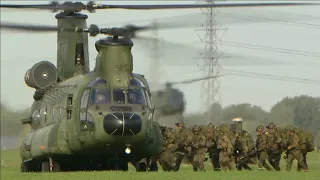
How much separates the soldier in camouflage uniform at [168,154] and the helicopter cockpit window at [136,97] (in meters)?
9.48

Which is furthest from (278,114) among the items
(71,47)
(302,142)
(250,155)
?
(71,47)

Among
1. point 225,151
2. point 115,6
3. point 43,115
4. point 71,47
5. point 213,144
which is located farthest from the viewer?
point 213,144

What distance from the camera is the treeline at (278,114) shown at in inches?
1726

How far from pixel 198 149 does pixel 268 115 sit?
1678cm

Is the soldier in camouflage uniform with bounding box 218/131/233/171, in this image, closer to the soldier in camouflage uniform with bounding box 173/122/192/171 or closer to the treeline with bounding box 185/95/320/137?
the soldier in camouflage uniform with bounding box 173/122/192/171

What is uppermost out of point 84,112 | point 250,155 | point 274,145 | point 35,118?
point 35,118

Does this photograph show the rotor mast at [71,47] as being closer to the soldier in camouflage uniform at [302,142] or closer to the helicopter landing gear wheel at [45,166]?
the helicopter landing gear wheel at [45,166]

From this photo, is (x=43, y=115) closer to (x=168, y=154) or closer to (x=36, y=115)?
(x=36, y=115)

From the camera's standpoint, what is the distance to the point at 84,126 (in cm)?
2911

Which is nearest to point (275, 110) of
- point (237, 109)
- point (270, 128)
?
point (237, 109)

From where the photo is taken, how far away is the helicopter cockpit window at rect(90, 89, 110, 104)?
2880cm

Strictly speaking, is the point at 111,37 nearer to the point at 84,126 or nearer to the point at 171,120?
the point at 84,126

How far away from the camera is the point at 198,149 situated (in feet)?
126

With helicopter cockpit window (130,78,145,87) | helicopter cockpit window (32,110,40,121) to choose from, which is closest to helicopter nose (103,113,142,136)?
helicopter cockpit window (130,78,145,87)
